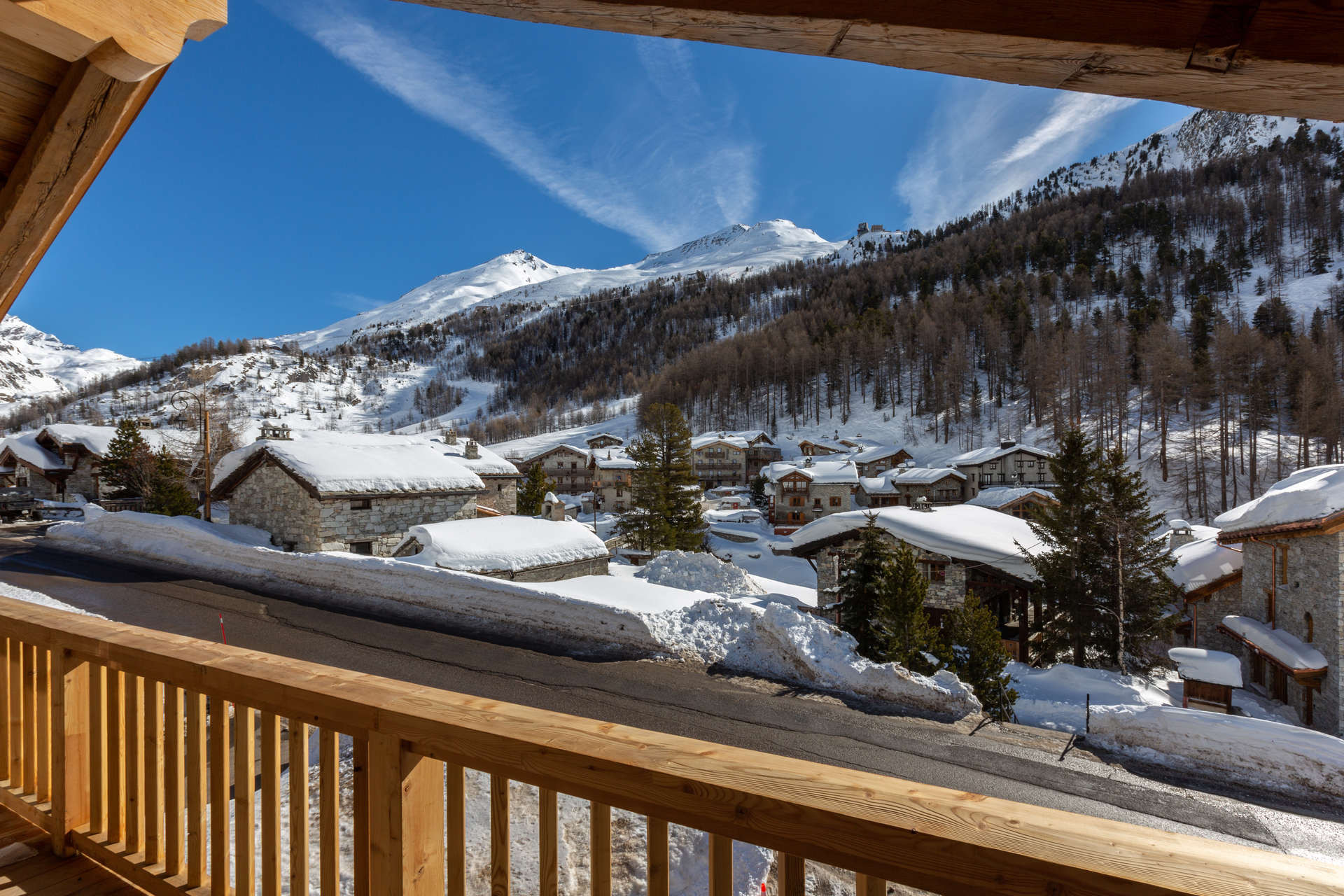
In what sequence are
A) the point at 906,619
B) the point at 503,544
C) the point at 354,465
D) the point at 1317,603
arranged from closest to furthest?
the point at 906,619, the point at 1317,603, the point at 503,544, the point at 354,465

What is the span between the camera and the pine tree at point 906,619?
1118cm

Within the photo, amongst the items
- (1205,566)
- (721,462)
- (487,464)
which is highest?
(487,464)

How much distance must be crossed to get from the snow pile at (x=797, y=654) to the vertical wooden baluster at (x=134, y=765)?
7768mm

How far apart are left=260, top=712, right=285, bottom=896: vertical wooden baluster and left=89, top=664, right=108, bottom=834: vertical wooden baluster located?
1.07 m

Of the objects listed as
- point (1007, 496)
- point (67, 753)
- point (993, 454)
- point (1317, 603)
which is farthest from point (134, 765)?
point (993, 454)

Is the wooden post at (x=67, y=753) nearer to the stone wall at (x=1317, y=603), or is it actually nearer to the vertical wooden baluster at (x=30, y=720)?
the vertical wooden baluster at (x=30, y=720)

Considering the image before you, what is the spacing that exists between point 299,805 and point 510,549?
14.5 m

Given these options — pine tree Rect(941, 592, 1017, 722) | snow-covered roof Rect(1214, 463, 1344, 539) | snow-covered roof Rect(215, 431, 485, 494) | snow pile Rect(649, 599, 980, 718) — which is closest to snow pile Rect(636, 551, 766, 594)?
snow-covered roof Rect(215, 431, 485, 494)

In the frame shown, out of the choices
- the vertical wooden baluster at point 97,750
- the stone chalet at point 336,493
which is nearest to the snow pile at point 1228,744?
the vertical wooden baluster at point 97,750

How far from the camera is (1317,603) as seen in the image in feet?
44.4

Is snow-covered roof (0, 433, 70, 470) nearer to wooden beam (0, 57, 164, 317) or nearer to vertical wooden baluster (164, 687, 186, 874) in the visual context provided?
wooden beam (0, 57, 164, 317)

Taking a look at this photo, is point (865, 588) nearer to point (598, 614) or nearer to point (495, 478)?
point (598, 614)

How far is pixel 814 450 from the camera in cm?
6869

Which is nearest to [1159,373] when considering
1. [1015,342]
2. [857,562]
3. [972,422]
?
[972,422]
